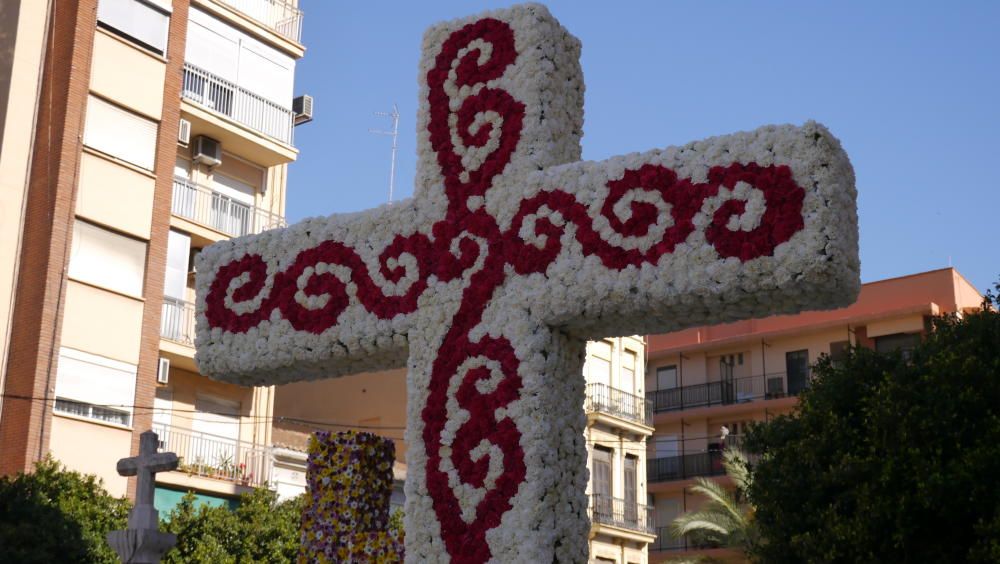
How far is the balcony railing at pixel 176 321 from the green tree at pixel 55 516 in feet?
16.7

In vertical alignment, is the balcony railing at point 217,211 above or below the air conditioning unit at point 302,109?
below

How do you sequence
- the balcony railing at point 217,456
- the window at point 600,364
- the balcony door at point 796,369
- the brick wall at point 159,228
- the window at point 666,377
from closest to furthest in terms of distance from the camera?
the brick wall at point 159,228 → the balcony railing at point 217,456 → the window at point 600,364 → the balcony door at point 796,369 → the window at point 666,377

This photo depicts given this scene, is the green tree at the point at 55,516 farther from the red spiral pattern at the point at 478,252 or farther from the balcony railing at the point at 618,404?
the balcony railing at the point at 618,404

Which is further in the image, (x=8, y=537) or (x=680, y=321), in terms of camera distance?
(x=8, y=537)

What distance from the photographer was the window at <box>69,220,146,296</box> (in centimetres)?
2697

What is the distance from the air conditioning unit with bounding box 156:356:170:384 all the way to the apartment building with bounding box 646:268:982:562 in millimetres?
23064

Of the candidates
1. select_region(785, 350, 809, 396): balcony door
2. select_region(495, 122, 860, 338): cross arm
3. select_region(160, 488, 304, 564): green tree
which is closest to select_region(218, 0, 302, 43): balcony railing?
select_region(160, 488, 304, 564): green tree

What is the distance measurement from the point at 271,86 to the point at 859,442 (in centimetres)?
1721

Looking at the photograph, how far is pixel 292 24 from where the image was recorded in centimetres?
3341

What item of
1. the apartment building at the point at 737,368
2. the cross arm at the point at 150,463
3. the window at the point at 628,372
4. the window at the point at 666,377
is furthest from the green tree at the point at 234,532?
the window at the point at 666,377

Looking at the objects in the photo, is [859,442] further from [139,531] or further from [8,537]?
[139,531]

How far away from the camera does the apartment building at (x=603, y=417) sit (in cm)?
3738

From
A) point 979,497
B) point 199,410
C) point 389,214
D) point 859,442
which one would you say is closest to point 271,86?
point 199,410

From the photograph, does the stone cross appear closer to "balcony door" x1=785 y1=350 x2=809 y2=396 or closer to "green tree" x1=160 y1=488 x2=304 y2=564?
"green tree" x1=160 y1=488 x2=304 y2=564
